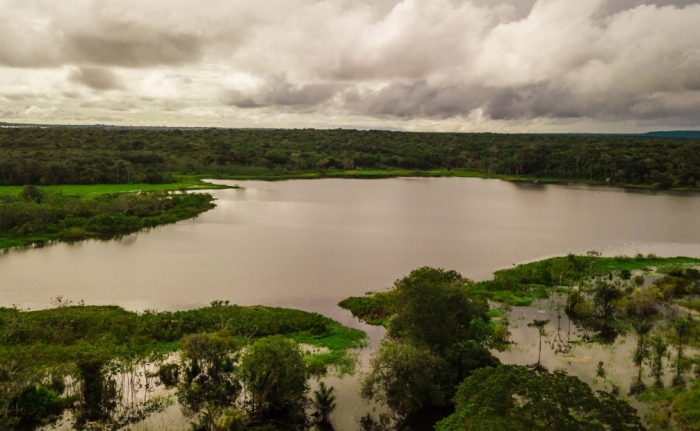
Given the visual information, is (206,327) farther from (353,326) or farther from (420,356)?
(420,356)

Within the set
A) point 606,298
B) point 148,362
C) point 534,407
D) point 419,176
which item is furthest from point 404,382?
point 419,176

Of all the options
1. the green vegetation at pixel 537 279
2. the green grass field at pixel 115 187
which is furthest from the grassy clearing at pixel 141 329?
the green grass field at pixel 115 187

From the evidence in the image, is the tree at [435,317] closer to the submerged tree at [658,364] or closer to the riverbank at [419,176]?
the submerged tree at [658,364]

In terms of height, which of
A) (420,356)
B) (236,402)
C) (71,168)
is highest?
(71,168)

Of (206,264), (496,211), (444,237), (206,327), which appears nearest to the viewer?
(206,327)

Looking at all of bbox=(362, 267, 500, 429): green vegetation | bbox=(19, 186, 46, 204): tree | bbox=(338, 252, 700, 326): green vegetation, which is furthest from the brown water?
bbox=(19, 186, 46, 204): tree

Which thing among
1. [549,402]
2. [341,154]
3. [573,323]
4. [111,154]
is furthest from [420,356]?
[341,154]

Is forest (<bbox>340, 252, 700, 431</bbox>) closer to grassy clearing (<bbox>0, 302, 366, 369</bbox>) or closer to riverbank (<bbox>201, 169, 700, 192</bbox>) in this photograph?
grassy clearing (<bbox>0, 302, 366, 369</bbox>)

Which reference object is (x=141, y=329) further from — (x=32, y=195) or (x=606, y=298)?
(x=32, y=195)
